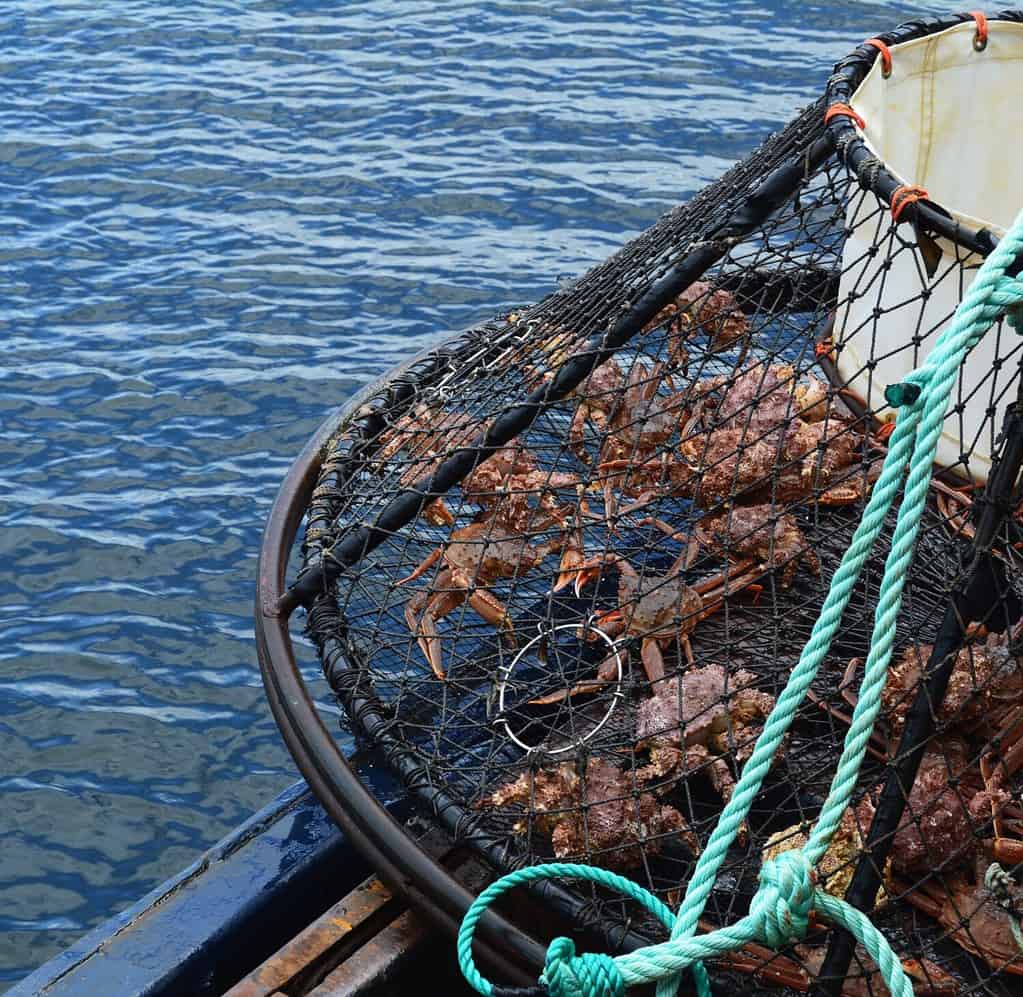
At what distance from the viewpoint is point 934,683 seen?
99.3 inches

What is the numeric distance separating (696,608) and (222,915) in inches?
56.4

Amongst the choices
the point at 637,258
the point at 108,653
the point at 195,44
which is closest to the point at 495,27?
the point at 195,44

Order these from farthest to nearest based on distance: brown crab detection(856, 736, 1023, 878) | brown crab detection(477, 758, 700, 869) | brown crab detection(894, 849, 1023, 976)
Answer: brown crab detection(477, 758, 700, 869), brown crab detection(856, 736, 1023, 878), brown crab detection(894, 849, 1023, 976)

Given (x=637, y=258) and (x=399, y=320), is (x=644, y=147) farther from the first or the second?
(x=637, y=258)

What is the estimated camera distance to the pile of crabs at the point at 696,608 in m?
2.90

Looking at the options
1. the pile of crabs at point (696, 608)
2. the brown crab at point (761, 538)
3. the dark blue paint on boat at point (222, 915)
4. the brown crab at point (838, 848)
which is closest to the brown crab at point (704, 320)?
the pile of crabs at point (696, 608)

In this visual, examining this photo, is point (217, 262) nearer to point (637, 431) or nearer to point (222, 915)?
point (637, 431)

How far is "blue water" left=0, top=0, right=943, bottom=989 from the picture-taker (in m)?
5.26

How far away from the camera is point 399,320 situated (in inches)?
314

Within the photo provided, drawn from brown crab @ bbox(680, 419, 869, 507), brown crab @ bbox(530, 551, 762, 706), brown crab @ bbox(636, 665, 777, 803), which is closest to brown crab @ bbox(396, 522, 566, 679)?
brown crab @ bbox(530, 551, 762, 706)

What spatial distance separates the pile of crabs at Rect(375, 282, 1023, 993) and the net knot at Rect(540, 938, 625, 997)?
1.58 ft

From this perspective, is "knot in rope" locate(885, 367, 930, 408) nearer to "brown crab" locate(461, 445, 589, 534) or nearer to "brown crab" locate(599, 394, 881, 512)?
"brown crab" locate(599, 394, 881, 512)

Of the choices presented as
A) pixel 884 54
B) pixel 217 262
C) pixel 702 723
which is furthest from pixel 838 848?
pixel 217 262

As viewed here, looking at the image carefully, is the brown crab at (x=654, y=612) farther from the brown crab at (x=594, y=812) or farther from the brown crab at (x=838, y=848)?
the brown crab at (x=838, y=848)
